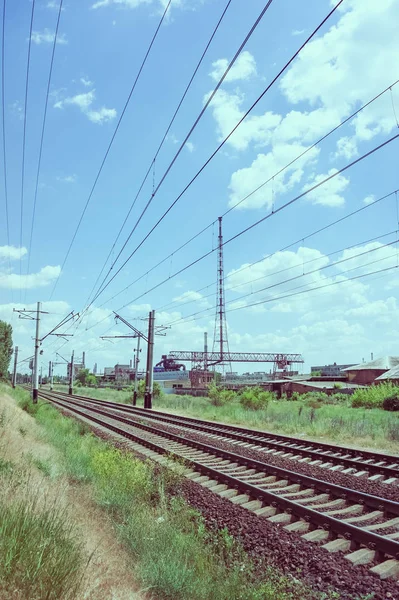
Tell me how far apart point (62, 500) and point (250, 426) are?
1806 cm

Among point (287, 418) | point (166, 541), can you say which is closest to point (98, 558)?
point (166, 541)

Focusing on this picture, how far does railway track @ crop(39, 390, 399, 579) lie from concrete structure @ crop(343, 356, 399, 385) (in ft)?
220

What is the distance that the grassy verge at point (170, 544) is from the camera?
16.4 ft

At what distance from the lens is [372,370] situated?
247 feet

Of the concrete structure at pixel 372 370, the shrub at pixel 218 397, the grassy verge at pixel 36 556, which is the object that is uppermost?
the concrete structure at pixel 372 370

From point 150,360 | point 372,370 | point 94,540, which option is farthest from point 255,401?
point 372,370

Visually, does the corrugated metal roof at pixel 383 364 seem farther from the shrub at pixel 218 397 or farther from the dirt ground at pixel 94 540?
the dirt ground at pixel 94 540

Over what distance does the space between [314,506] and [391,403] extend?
103ft

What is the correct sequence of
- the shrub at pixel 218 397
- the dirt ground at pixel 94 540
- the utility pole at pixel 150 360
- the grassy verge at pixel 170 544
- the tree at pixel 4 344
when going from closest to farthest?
the dirt ground at pixel 94 540 → the grassy verge at pixel 170 544 → the utility pole at pixel 150 360 → the shrub at pixel 218 397 → the tree at pixel 4 344

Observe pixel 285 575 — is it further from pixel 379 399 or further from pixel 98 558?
pixel 379 399

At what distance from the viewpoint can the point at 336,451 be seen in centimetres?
1424

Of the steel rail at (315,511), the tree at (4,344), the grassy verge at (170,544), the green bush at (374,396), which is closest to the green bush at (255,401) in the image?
the green bush at (374,396)

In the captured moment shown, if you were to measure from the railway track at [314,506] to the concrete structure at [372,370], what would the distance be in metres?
67.0

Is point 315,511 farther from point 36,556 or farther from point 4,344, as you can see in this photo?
point 4,344
